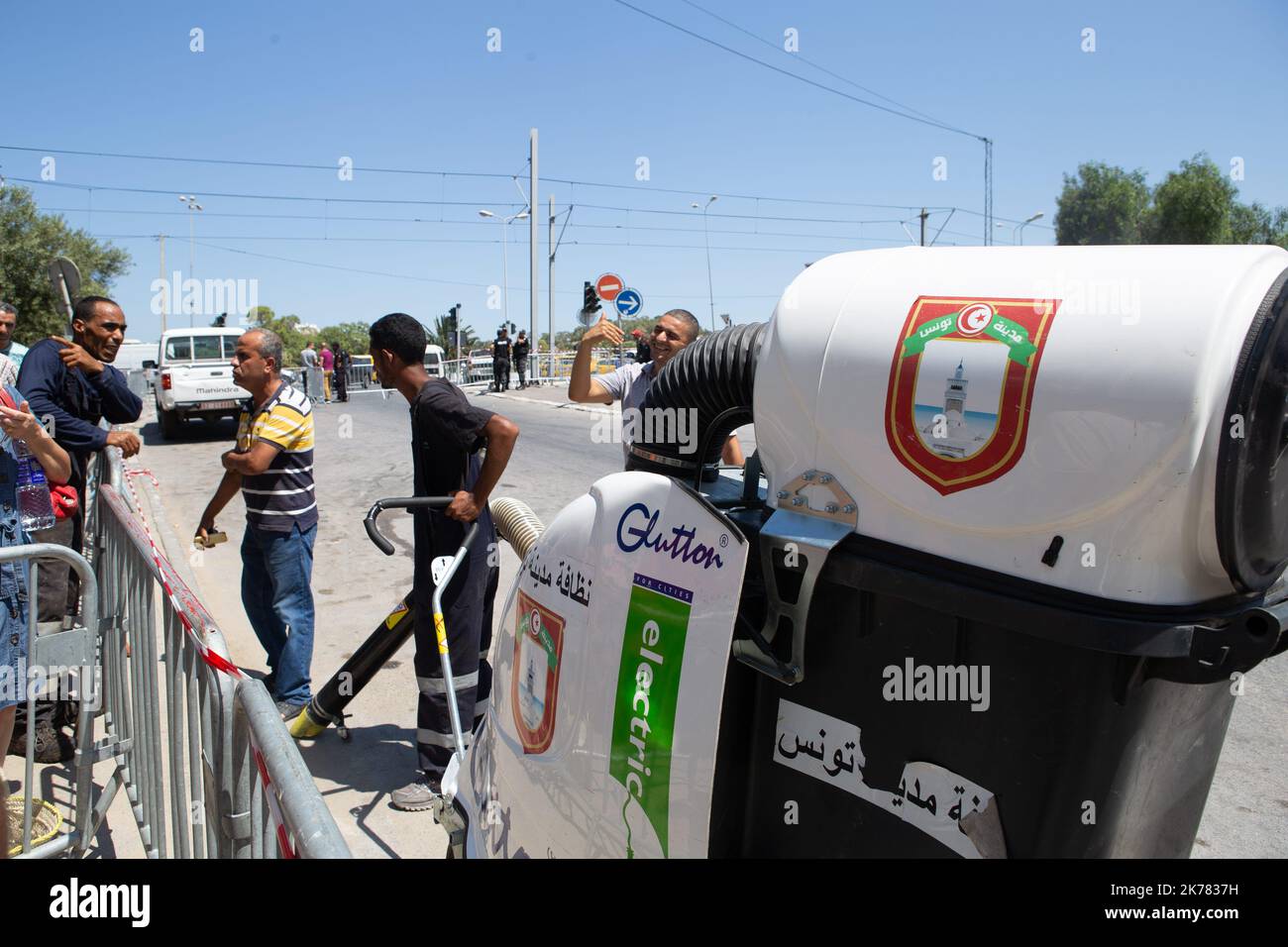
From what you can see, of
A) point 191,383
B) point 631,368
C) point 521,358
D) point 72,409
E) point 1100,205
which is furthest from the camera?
point 1100,205

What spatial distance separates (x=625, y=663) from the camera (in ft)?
5.99

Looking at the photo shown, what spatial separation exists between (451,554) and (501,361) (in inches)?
965

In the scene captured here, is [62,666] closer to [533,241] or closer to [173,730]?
[173,730]

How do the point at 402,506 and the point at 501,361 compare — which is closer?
the point at 402,506

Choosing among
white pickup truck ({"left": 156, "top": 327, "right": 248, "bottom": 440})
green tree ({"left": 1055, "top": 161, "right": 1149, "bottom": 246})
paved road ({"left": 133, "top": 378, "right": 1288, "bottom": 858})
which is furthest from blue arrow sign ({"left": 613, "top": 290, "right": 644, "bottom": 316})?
green tree ({"left": 1055, "top": 161, "right": 1149, "bottom": 246})

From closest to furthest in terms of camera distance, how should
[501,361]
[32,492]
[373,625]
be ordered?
[32,492], [373,625], [501,361]

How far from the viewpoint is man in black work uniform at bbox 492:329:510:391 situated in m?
27.5

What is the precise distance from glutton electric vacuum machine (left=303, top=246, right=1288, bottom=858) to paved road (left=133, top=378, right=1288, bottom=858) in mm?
2108

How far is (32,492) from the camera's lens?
12.5ft

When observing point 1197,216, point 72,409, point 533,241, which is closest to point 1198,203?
point 1197,216

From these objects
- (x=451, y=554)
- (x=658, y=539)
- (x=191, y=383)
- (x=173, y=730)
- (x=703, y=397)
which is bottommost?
(x=173, y=730)

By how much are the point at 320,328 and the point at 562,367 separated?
88.6m
